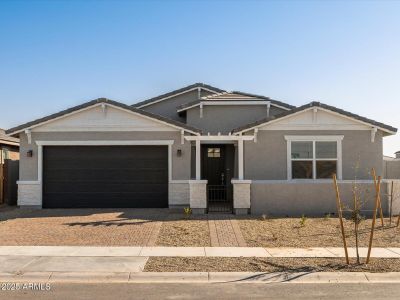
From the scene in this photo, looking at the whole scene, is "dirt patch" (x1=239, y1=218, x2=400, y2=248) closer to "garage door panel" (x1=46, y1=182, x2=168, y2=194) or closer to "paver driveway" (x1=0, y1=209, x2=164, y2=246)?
"paver driveway" (x1=0, y1=209, x2=164, y2=246)

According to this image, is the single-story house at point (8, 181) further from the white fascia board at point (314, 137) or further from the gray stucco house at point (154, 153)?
the white fascia board at point (314, 137)

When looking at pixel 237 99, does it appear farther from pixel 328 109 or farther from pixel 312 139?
pixel 328 109

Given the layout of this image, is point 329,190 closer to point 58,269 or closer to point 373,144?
point 373,144

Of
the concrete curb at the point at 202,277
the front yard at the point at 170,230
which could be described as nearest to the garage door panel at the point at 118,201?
the front yard at the point at 170,230

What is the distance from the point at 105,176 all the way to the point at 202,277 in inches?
386

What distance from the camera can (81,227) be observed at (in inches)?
473

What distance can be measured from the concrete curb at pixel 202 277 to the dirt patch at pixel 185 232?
2462 mm

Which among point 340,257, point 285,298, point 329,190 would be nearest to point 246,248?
point 340,257

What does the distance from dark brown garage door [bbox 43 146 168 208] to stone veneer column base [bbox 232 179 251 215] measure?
3257mm

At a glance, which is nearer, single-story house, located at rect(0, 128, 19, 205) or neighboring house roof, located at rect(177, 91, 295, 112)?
single-story house, located at rect(0, 128, 19, 205)

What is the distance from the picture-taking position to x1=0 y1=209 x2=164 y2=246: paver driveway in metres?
10.2

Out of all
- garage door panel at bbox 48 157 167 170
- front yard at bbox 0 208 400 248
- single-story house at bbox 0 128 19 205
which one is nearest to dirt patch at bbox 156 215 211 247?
front yard at bbox 0 208 400 248

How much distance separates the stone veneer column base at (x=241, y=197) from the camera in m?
14.3

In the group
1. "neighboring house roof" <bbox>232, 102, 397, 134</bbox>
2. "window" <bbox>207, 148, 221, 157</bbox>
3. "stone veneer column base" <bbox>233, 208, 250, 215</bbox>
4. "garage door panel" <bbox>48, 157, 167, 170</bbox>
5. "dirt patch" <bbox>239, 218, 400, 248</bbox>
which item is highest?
"neighboring house roof" <bbox>232, 102, 397, 134</bbox>
